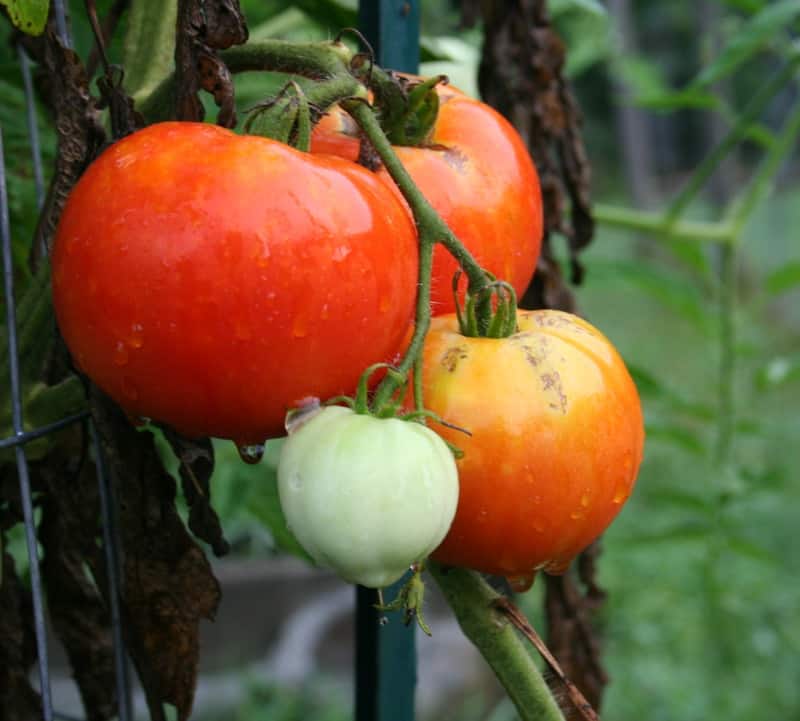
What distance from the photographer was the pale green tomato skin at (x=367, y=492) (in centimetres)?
54

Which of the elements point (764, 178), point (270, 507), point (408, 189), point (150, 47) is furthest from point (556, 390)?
point (764, 178)

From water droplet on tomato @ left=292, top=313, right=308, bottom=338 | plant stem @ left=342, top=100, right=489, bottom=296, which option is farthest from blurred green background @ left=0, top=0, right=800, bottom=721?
water droplet on tomato @ left=292, top=313, right=308, bottom=338

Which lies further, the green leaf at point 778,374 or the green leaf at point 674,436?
the green leaf at point 778,374

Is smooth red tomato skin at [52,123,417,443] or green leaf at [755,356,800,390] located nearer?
smooth red tomato skin at [52,123,417,443]

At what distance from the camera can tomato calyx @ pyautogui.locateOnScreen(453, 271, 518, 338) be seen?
0.66 meters

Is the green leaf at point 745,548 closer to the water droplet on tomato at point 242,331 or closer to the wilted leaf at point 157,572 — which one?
the wilted leaf at point 157,572

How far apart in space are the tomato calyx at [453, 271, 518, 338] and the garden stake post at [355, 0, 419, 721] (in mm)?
275

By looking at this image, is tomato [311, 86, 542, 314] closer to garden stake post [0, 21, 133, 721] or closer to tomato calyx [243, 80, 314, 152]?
tomato calyx [243, 80, 314, 152]

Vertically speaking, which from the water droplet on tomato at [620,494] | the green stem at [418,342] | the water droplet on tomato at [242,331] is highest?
the water droplet on tomato at [242,331]

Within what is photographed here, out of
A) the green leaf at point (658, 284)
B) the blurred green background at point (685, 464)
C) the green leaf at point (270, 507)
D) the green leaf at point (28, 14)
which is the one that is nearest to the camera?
the green leaf at point (28, 14)

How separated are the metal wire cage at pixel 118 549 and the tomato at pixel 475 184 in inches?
6.1

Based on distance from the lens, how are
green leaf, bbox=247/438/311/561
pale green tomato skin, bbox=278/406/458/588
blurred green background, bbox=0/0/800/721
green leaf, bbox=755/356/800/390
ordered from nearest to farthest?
pale green tomato skin, bbox=278/406/458/588, green leaf, bbox=247/438/311/561, blurred green background, bbox=0/0/800/721, green leaf, bbox=755/356/800/390

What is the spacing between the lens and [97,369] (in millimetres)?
592

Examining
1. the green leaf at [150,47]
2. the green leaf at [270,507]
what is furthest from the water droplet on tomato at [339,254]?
the green leaf at [270,507]
